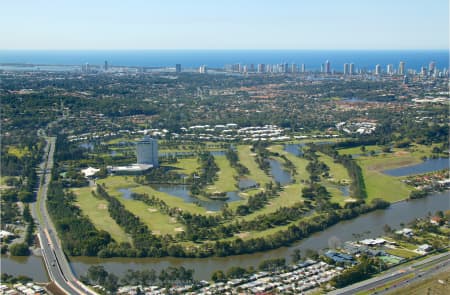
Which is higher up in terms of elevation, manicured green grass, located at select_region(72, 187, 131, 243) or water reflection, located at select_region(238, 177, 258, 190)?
water reflection, located at select_region(238, 177, 258, 190)

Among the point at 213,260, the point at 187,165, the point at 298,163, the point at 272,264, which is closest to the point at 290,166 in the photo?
the point at 298,163

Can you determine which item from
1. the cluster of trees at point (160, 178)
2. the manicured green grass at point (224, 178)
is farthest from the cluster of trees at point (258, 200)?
the cluster of trees at point (160, 178)

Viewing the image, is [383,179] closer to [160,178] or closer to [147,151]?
[160,178]

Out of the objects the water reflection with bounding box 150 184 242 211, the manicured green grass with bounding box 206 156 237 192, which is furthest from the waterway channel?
the manicured green grass with bounding box 206 156 237 192

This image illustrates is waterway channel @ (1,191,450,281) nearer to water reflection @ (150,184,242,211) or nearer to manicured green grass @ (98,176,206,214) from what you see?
manicured green grass @ (98,176,206,214)

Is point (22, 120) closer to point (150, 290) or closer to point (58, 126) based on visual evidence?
point (58, 126)
